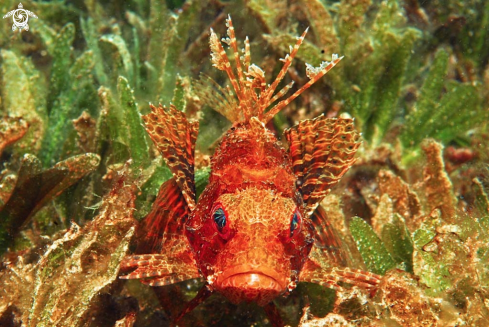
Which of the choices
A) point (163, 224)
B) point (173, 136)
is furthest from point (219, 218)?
point (173, 136)

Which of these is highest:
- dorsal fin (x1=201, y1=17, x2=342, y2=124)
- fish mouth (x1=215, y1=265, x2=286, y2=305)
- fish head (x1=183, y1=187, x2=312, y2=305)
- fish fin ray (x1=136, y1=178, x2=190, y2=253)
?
dorsal fin (x1=201, y1=17, x2=342, y2=124)

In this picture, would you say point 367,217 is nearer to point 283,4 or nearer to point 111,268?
point 111,268

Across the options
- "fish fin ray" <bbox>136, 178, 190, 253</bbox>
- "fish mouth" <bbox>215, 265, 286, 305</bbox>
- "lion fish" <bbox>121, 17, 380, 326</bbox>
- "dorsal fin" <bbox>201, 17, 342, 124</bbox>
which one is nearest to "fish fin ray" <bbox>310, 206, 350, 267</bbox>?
"lion fish" <bbox>121, 17, 380, 326</bbox>

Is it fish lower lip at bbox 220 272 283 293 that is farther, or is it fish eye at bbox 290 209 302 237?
fish eye at bbox 290 209 302 237

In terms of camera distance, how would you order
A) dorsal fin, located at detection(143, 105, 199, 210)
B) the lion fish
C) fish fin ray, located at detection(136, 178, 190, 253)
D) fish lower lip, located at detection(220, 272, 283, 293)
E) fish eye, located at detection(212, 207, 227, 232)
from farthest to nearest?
dorsal fin, located at detection(143, 105, 199, 210)
fish fin ray, located at detection(136, 178, 190, 253)
fish eye, located at detection(212, 207, 227, 232)
the lion fish
fish lower lip, located at detection(220, 272, 283, 293)

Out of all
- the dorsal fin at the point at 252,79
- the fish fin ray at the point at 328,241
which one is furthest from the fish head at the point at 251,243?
the dorsal fin at the point at 252,79

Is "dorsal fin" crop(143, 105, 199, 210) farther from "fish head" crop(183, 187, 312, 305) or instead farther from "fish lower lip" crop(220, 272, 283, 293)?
"fish lower lip" crop(220, 272, 283, 293)

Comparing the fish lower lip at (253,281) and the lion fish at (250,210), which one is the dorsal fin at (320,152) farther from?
the fish lower lip at (253,281)

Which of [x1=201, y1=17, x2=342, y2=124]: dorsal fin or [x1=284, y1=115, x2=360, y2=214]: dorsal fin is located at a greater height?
[x1=201, y1=17, x2=342, y2=124]: dorsal fin

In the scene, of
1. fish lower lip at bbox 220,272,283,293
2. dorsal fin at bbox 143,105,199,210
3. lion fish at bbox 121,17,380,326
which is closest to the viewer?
A: fish lower lip at bbox 220,272,283,293
